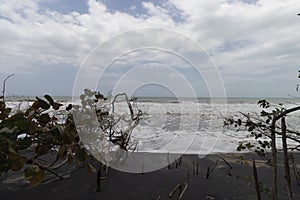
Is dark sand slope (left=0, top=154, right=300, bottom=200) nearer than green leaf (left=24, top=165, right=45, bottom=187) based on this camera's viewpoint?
No

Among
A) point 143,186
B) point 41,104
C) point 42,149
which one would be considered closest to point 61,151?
Result: point 42,149

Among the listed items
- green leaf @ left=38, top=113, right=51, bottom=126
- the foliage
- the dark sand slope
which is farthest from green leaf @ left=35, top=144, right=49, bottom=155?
the dark sand slope

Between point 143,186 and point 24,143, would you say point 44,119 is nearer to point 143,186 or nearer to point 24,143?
point 24,143

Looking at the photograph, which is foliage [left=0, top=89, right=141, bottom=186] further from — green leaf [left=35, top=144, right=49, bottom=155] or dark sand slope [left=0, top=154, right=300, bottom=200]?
dark sand slope [left=0, top=154, right=300, bottom=200]

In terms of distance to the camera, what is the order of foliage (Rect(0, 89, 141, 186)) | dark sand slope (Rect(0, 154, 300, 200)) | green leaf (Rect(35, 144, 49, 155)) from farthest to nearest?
dark sand slope (Rect(0, 154, 300, 200)) → green leaf (Rect(35, 144, 49, 155)) → foliage (Rect(0, 89, 141, 186))

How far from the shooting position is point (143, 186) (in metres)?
3.27

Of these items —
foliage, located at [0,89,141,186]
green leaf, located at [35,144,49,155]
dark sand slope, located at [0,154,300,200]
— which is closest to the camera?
foliage, located at [0,89,141,186]

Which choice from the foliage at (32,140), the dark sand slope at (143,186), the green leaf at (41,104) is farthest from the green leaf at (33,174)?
the dark sand slope at (143,186)

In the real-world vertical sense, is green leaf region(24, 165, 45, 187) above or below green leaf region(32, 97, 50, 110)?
below

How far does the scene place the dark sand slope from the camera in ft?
9.79

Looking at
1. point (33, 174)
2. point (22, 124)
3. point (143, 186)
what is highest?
point (22, 124)

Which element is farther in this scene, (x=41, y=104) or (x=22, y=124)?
(x=41, y=104)

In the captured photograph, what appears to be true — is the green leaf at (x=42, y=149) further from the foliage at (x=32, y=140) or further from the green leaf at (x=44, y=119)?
the green leaf at (x=44, y=119)

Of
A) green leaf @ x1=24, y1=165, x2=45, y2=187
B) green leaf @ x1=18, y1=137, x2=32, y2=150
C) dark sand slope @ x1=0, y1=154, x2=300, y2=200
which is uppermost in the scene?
green leaf @ x1=18, y1=137, x2=32, y2=150
